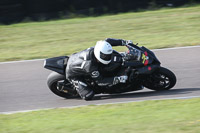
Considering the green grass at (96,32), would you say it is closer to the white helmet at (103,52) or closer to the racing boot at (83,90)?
the racing boot at (83,90)

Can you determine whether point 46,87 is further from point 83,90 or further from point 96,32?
point 96,32

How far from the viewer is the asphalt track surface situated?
8578mm

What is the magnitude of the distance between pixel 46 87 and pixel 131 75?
2596 millimetres

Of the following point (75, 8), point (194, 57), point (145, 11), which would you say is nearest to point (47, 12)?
point (75, 8)

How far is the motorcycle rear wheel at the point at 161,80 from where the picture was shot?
8102 mm

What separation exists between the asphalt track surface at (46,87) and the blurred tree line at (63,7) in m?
4.51

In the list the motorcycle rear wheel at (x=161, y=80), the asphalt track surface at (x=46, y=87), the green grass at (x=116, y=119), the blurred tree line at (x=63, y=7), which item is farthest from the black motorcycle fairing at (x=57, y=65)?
the blurred tree line at (x=63, y=7)

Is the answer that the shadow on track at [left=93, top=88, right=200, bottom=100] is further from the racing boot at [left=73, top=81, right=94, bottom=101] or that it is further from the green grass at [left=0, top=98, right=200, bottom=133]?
the green grass at [left=0, top=98, right=200, bottom=133]

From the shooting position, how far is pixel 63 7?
1628 cm

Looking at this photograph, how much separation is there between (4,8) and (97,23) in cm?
376

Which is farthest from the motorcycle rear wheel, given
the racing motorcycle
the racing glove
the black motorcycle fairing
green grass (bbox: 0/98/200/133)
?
the black motorcycle fairing

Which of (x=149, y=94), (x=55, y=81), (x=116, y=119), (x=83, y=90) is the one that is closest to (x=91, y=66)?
(x=83, y=90)

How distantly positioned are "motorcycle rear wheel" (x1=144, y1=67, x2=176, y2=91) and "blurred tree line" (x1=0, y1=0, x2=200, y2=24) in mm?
8196

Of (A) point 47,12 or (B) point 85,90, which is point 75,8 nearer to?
(A) point 47,12
